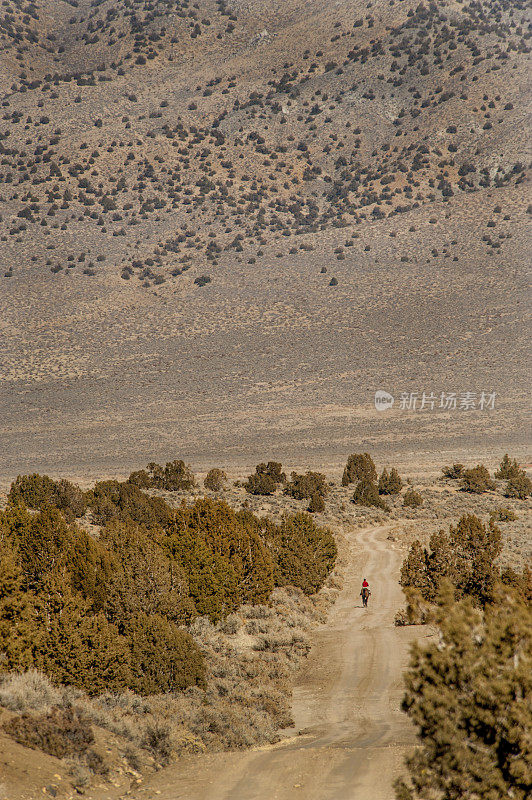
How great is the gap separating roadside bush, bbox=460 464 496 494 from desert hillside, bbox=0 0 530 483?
6.33 meters

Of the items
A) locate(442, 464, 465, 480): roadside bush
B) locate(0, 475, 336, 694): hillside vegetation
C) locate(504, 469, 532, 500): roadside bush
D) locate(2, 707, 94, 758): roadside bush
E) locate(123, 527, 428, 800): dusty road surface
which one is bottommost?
locate(123, 527, 428, 800): dusty road surface

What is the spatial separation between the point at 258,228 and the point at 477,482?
164 ft

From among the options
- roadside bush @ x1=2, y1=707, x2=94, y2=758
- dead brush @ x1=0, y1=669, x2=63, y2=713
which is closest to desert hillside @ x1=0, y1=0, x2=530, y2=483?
dead brush @ x1=0, y1=669, x2=63, y2=713

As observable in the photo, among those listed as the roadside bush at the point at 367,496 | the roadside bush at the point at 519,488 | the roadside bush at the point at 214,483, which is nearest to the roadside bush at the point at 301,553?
the roadside bush at the point at 214,483

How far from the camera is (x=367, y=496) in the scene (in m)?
37.2

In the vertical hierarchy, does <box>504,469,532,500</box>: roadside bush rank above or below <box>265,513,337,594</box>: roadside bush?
above

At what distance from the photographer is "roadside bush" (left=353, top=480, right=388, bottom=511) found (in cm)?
3670

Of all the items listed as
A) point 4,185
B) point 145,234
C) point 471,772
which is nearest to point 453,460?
point 471,772

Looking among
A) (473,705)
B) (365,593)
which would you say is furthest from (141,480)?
(473,705)

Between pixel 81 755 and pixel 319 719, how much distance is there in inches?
173

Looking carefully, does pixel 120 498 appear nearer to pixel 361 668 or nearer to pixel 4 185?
pixel 361 668

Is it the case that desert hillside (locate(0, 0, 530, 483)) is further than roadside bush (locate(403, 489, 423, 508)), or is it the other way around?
desert hillside (locate(0, 0, 530, 483))

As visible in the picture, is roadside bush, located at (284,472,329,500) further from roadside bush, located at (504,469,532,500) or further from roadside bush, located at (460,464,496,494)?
roadside bush, located at (504,469,532,500)

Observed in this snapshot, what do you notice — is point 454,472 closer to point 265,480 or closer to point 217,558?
point 265,480
